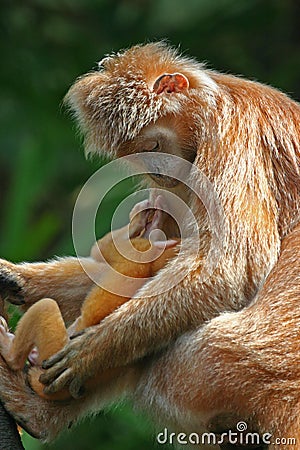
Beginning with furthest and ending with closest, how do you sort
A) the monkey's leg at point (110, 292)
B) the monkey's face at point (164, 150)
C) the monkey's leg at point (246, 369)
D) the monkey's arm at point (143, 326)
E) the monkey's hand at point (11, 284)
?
the monkey's hand at point (11, 284) < the monkey's face at point (164, 150) < the monkey's leg at point (110, 292) < the monkey's arm at point (143, 326) < the monkey's leg at point (246, 369)

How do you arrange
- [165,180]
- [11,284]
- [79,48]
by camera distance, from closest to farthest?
[165,180], [11,284], [79,48]

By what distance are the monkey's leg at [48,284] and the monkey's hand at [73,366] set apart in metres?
0.45

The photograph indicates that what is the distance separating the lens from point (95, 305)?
329 cm

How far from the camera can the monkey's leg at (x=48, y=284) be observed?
11.8 ft

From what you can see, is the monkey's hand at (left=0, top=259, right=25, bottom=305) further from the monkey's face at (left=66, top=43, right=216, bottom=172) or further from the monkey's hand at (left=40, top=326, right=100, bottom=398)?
the monkey's face at (left=66, top=43, right=216, bottom=172)

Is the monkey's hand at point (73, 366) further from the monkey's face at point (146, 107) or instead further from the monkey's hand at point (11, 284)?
the monkey's face at point (146, 107)

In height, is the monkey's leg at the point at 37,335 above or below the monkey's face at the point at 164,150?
below

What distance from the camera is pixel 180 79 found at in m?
3.43

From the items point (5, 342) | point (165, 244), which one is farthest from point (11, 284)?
point (165, 244)

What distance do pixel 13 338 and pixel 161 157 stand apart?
84 cm

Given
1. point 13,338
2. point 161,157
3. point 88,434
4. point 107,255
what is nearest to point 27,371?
point 13,338

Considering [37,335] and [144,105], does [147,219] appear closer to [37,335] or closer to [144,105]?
[144,105]

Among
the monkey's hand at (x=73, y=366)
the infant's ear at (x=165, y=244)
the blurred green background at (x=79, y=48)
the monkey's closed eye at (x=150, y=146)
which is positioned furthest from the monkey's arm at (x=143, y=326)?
the blurred green background at (x=79, y=48)

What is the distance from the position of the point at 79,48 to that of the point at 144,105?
477 centimetres
